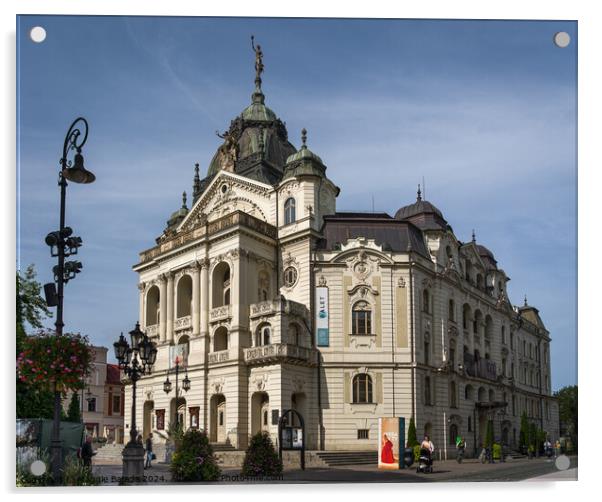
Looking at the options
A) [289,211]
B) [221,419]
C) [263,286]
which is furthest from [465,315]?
[221,419]

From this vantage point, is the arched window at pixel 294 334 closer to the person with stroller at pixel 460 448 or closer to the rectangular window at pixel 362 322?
the rectangular window at pixel 362 322

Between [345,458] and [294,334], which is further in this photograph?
[294,334]

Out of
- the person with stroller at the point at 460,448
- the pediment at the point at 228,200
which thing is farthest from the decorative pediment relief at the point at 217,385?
the person with stroller at the point at 460,448

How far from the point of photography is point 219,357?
36.7 m

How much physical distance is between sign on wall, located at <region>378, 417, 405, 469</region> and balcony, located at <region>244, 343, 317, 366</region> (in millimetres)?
9075

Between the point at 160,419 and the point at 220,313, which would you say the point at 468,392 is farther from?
the point at 160,419

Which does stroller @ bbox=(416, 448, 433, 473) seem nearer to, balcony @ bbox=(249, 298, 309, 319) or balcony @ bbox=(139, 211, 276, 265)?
balcony @ bbox=(249, 298, 309, 319)

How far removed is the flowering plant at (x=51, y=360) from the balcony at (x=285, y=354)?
17.7 m

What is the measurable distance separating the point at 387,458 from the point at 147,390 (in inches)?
733

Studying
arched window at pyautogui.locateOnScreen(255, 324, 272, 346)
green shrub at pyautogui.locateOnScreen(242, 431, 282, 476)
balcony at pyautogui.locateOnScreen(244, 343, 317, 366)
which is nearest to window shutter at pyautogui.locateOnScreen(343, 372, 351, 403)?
balcony at pyautogui.locateOnScreen(244, 343, 317, 366)

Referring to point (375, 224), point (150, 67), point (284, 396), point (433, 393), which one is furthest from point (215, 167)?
point (150, 67)

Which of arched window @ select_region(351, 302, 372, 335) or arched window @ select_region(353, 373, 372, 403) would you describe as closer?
arched window @ select_region(351, 302, 372, 335)

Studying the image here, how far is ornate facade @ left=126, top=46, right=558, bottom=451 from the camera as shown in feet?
Result: 111

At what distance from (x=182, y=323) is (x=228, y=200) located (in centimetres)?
675
